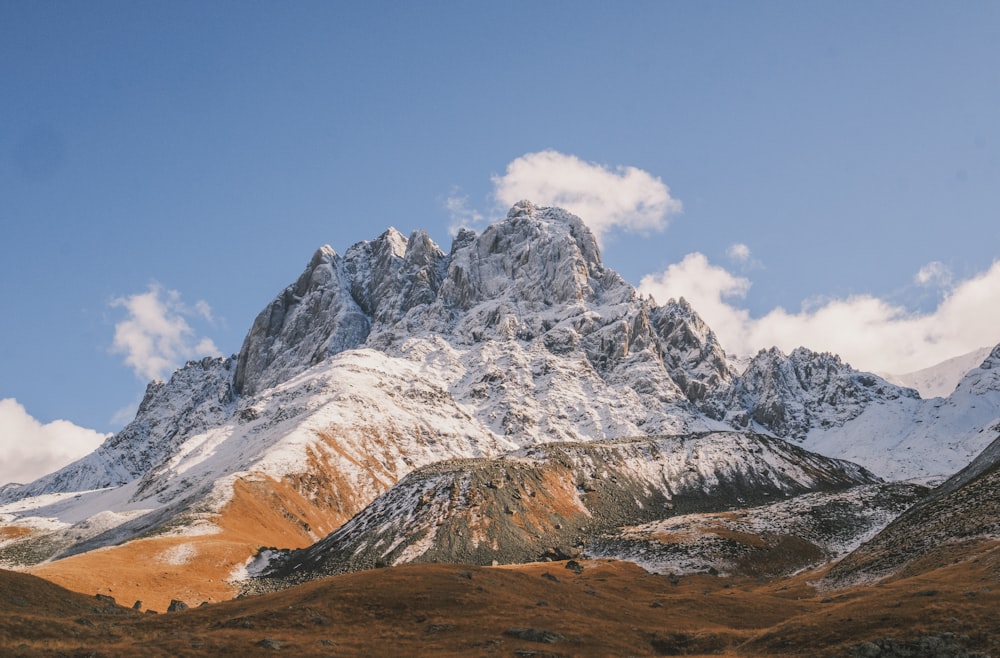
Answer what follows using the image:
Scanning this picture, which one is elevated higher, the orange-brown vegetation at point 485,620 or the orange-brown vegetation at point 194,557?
the orange-brown vegetation at point 194,557

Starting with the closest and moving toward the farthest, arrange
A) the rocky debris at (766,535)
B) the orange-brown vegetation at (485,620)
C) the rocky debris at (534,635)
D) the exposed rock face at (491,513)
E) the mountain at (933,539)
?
the orange-brown vegetation at (485,620)
the rocky debris at (534,635)
the mountain at (933,539)
the rocky debris at (766,535)
the exposed rock face at (491,513)

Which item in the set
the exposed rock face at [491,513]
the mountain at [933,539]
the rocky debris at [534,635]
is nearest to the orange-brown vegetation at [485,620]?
the rocky debris at [534,635]

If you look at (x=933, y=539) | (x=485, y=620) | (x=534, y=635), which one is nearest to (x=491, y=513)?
(x=933, y=539)

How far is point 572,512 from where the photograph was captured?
17288 cm

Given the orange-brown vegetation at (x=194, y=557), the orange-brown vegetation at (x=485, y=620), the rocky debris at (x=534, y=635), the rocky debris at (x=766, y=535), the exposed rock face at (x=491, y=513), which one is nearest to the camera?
the orange-brown vegetation at (x=485, y=620)

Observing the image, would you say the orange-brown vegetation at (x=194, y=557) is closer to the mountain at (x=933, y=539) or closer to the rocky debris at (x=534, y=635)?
the rocky debris at (x=534, y=635)

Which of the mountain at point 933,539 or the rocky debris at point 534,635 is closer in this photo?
the rocky debris at point 534,635

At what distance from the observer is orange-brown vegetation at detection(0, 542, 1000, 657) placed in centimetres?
4716

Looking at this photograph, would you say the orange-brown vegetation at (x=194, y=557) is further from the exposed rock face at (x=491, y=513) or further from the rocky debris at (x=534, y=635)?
the rocky debris at (x=534, y=635)

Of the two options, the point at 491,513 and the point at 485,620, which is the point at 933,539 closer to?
the point at 485,620

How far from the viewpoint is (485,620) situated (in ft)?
194

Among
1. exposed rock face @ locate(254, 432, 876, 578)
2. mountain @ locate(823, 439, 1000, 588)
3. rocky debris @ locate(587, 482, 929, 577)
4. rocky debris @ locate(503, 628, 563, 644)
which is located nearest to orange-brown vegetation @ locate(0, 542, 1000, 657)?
rocky debris @ locate(503, 628, 563, 644)

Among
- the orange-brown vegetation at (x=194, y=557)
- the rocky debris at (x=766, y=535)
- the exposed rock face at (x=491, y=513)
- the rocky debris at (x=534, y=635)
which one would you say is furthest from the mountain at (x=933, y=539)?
the orange-brown vegetation at (x=194, y=557)

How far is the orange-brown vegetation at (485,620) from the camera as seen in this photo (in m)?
47.2
